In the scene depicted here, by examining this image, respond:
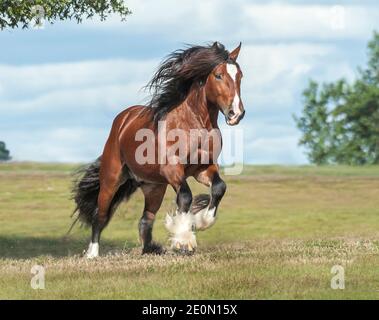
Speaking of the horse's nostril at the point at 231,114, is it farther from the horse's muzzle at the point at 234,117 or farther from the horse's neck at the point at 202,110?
the horse's neck at the point at 202,110

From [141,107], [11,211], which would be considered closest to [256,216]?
[11,211]

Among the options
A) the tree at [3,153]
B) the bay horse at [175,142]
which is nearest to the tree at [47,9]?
the bay horse at [175,142]

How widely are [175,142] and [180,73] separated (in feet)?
4.87

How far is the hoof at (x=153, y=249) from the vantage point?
1641 cm

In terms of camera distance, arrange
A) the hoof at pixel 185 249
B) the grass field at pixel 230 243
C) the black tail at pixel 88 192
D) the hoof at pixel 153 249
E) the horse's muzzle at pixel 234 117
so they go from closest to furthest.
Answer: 1. the grass field at pixel 230 243
2. the horse's muzzle at pixel 234 117
3. the hoof at pixel 185 249
4. the hoof at pixel 153 249
5. the black tail at pixel 88 192

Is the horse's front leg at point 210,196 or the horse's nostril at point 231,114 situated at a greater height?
the horse's nostril at point 231,114

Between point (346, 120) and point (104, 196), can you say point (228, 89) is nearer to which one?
point (104, 196)

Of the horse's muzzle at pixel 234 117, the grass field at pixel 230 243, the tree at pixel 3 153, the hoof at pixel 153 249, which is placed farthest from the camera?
the tree at pixel 3 153

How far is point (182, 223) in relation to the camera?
1354 cm

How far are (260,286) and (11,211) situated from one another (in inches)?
1130

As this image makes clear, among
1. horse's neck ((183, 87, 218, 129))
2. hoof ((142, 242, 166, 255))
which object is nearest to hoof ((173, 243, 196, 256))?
horse's neck ((183, 87, 218, 129))

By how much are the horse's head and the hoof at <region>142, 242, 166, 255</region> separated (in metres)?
3.73

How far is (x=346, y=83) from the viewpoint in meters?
70.4
